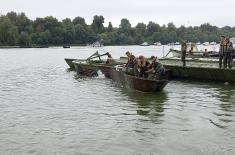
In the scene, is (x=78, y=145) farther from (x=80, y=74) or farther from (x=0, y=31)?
(x=0, y=31)

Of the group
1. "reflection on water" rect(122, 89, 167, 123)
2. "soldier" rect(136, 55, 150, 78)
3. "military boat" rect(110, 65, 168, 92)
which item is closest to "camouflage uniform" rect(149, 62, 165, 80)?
"soldier" rect(136, 55, 150, 78)

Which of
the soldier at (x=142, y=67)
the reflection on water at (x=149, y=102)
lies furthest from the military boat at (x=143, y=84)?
the soldier at (x=142, y=67)

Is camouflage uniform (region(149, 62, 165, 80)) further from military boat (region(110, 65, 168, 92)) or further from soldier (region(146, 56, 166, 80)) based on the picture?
military boat (region(110, 65, 168, 92))

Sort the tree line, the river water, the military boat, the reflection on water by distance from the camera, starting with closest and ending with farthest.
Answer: the river water, the reflection on water, the military boat, the tree line

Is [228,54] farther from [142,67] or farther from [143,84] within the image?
[143,84]

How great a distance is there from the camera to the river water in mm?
12055

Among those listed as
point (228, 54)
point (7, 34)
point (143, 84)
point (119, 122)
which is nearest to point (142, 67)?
point (143, 84)

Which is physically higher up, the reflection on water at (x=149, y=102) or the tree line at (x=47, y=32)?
the tree line at (x=47, y=32)

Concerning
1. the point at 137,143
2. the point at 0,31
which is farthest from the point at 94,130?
the point at 0,31

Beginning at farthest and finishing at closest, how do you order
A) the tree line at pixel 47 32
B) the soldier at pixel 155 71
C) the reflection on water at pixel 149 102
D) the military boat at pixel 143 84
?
the tree line at pixel 47 32
the soldier at pixel 155 71
the military boat at pixel 143 84
the reflection on water at pixel 149 102

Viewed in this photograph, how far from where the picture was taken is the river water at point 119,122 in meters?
12.1

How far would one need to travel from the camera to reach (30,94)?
2366 centimetres

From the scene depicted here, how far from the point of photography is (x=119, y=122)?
15.2 meters

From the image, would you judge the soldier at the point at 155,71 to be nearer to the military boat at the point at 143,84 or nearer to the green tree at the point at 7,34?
the military boat at the point at 143,84
